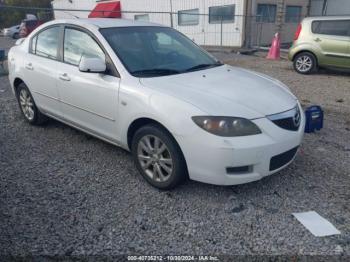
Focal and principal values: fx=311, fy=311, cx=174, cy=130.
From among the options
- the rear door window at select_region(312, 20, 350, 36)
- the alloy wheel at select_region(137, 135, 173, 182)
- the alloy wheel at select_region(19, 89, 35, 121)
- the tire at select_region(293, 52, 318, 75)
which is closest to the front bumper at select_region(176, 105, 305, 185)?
the alloy wheel at select_region(137, 135, 173, 182)

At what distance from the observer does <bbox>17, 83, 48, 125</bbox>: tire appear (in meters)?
4.86

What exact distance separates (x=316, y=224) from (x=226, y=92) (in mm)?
1433

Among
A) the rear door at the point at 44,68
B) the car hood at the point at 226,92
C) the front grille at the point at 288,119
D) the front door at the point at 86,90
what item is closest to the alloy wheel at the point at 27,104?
the rear door at the point at 44,68

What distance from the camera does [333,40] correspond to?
28.4 feet

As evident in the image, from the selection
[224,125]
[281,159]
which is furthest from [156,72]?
[281,159]

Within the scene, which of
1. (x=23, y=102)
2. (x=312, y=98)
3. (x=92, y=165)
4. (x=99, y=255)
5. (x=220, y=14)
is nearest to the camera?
(x=99, y=255)

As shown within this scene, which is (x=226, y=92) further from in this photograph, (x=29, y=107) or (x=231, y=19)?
(x=231, y=19)

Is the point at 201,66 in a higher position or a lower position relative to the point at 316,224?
higher

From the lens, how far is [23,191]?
10.7 ft

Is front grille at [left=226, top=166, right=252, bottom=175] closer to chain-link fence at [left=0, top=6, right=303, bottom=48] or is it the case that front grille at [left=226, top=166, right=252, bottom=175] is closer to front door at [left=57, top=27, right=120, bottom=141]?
front door at [left=57, top=27, right=120, bottom=141]

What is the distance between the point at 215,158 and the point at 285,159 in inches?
31.5

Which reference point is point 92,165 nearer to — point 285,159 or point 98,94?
point 98,94

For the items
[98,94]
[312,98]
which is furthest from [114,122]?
[312,98]

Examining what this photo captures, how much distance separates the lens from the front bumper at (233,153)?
2707 mm
